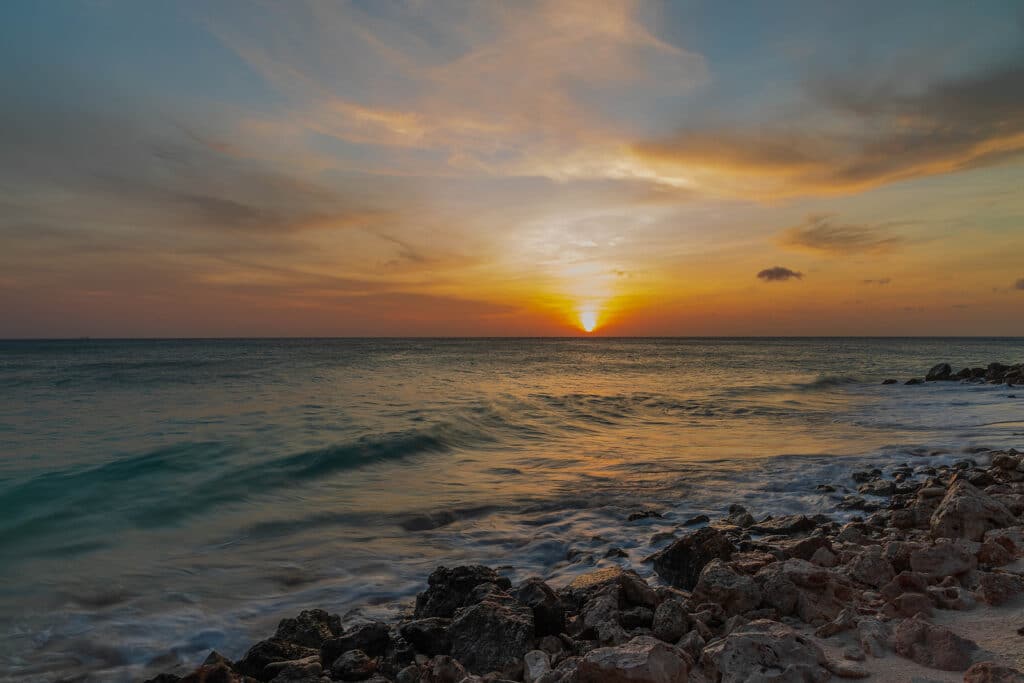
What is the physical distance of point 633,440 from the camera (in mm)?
15562

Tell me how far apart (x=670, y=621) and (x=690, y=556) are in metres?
1.51

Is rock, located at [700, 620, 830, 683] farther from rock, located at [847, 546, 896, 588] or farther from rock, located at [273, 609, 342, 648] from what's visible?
rock, located at [273, 609, 342, 648]

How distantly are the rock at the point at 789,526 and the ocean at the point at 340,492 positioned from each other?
111cm

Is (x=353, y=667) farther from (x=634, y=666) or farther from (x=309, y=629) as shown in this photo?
(x=634, y=666)

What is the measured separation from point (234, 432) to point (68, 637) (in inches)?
463

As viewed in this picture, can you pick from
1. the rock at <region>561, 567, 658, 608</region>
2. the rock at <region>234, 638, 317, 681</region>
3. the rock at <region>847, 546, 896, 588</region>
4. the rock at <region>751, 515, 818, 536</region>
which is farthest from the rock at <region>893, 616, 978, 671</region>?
the rock at <region>234, 638, 317, 681</region>

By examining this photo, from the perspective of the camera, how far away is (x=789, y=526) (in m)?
6.90

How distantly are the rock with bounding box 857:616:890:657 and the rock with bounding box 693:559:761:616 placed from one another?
31.4 inches

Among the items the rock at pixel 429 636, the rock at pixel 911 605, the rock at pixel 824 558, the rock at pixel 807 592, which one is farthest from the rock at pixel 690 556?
the rock at pixel 429 636

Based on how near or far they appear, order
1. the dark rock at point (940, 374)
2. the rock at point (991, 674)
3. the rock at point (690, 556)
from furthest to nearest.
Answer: the dark rock at point (940, 374), the rock at point (690, 556), the rock at point (991, 674)

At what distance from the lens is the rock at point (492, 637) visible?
4051 millimetres

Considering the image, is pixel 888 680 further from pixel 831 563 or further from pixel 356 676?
pixel 356 676

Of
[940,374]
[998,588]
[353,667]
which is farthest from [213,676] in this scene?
[940,374]

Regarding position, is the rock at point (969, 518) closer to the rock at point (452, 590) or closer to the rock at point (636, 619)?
the rock at point (636, 619)
